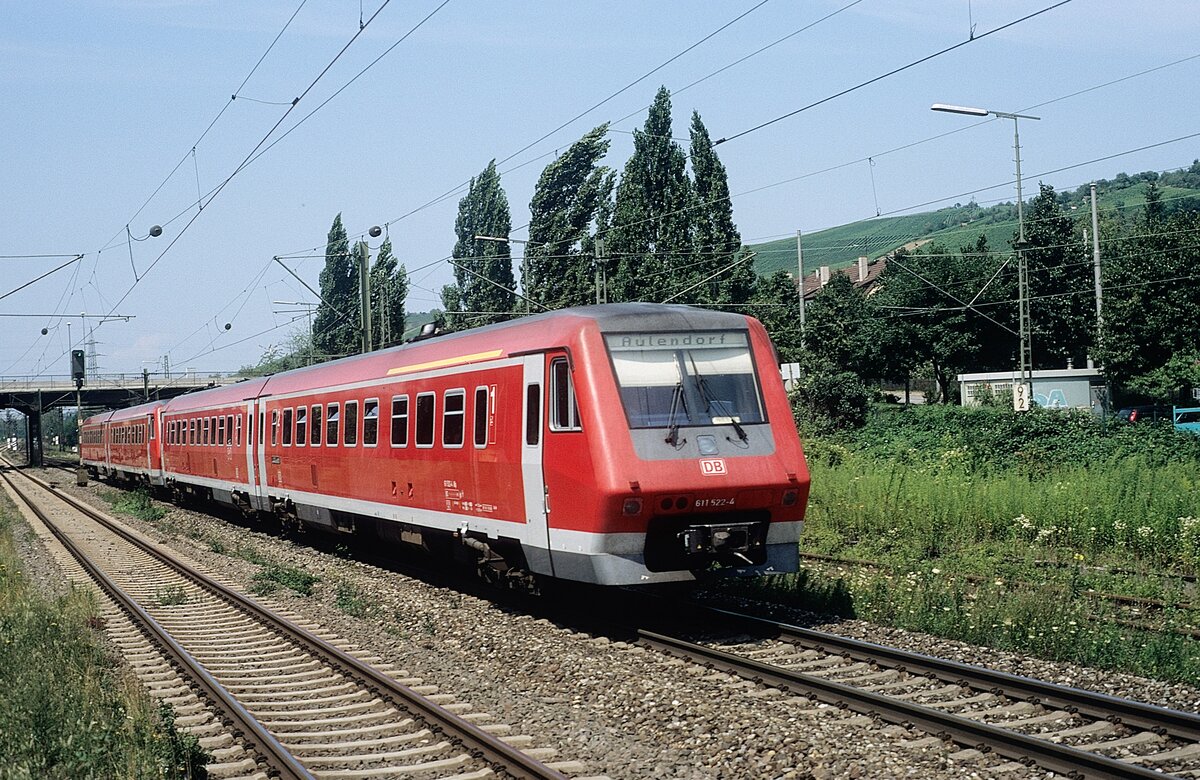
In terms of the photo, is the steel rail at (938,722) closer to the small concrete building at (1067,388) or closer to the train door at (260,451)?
the train door at (260,451)

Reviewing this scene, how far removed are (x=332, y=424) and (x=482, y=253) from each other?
41.6m

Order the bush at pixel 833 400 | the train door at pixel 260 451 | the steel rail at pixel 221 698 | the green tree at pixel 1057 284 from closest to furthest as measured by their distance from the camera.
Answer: the steel rail at pixel 221 698 < the train door at pixel 260 451 < the bush at pixel 833 400 < the green tree at pixel 1057 284

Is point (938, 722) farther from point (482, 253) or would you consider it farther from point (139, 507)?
point (482, 253)

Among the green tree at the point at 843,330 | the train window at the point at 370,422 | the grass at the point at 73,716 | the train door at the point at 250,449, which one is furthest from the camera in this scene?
the green tree at the point at 843,330

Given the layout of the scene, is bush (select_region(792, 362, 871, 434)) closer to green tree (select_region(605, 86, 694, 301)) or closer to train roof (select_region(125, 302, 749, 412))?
green tree (select_region(605, 86, 694, 301))

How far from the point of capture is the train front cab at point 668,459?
439 inches

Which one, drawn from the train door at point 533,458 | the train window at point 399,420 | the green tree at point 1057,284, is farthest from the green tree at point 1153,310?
the train door at point 533,458

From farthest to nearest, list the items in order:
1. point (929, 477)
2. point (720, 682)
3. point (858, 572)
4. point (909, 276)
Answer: point (909, 276)
point (929, 477)
point (858, 572)
point (720, 682)

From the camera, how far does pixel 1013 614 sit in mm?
11242

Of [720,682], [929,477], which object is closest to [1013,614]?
[720,682]

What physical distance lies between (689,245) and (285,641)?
38.6 metres

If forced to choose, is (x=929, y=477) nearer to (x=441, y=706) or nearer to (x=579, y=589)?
(x=579, y=589)

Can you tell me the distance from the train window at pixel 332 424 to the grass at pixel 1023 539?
7.82 m

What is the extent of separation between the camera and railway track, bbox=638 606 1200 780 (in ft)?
23.9
